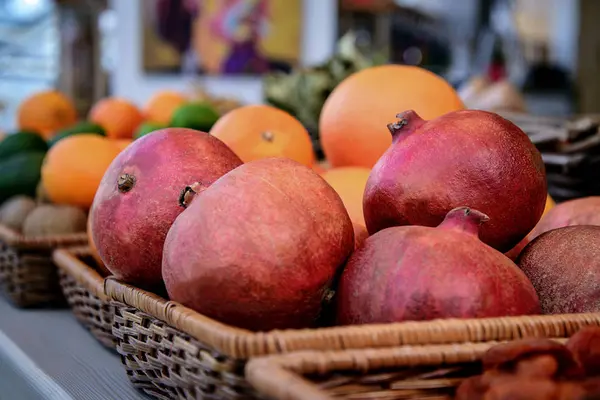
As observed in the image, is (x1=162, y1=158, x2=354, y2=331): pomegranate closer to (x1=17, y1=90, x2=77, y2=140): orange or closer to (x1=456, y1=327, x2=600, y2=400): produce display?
(x1=456, y1=327, x2=600, y2=400): produce display

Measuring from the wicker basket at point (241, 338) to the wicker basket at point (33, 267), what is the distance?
1.94ft

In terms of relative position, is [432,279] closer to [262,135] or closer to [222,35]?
[262,135]

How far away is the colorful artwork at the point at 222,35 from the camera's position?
12.4ft

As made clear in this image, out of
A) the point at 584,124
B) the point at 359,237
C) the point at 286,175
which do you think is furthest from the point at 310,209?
the point at 584,124

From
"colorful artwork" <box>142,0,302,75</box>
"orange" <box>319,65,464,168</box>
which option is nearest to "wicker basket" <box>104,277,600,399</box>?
"orange" <box>319,65,464,168</box>

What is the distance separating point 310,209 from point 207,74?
350 cm

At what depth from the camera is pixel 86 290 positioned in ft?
3.40

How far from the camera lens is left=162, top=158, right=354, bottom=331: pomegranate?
65 centimetres

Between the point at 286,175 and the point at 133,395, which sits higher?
the point at 286,175

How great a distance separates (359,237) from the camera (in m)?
0.82

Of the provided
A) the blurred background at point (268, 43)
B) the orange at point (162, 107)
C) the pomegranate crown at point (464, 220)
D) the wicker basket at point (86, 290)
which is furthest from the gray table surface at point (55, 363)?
the blurred background at point (268, 43)

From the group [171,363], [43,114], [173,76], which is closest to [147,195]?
[171,363]

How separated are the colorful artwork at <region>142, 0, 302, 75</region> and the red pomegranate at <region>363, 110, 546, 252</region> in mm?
3081

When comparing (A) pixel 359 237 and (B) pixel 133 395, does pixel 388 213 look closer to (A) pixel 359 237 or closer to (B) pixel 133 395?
(A) pixel 359 237
